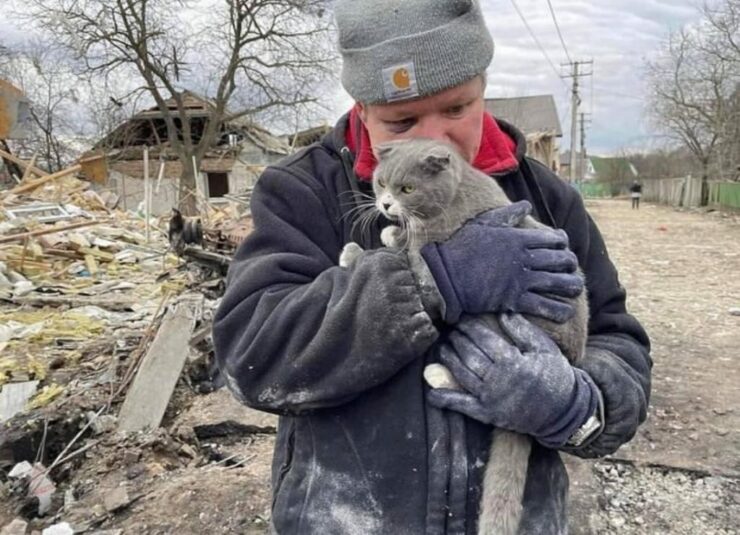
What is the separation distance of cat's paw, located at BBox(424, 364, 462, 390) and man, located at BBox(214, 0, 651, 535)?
23 mm

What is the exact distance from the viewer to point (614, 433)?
1.59m

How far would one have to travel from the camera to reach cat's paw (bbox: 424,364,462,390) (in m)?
1.44

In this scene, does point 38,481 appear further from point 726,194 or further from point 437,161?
point 726,194

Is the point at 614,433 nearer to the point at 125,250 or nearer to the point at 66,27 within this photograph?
the point at 125,250

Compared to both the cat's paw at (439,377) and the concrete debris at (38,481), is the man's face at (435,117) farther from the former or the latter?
the concrete debris at (38,481)

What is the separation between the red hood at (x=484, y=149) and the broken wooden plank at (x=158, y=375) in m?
3.83

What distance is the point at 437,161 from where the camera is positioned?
168 cm

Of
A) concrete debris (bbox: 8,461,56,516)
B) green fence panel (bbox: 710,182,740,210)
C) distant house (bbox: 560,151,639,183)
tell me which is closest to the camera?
concrete debris (bbox: 8,461,56,516)

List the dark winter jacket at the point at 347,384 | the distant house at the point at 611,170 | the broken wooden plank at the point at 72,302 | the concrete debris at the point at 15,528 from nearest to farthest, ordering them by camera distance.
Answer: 1. the dark winter jacket at the point at 347,384
2. the concrete debris at the point at 15,528
3. the broken wooden plank at the point at 72,302
4. the distant house at the point at 611,170

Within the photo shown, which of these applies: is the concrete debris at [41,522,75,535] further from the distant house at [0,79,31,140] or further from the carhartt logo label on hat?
the distant house at [0,79,31,140]

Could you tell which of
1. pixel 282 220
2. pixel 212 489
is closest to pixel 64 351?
pixel 212 489

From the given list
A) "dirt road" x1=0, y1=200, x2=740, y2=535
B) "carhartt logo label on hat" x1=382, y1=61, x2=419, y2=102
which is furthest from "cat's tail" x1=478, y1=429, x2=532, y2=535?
"dirt road" x1=0, y1=200, x2=740, y2=535

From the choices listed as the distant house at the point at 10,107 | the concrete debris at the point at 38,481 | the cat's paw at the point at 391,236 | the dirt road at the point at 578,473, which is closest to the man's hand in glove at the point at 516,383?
the cat's paw at the point at 391,236

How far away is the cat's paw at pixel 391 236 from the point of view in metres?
1.67
